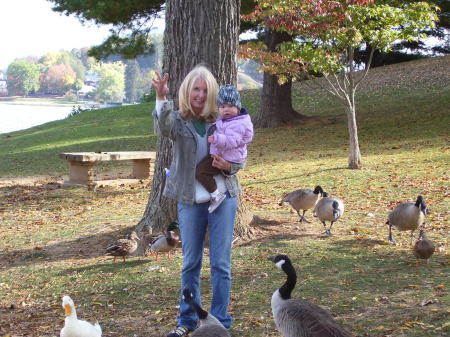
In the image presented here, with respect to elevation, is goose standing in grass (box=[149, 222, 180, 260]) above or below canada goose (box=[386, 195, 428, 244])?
below

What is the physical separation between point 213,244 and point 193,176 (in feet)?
1.78

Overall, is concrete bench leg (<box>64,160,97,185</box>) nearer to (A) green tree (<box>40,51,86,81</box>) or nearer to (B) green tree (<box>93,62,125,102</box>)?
(B) green tree (<box>93,62,125,102</box>)

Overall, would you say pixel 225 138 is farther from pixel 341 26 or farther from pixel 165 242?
pixel 341 26

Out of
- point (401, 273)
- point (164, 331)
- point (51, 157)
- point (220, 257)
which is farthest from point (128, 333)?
point (51, 157)

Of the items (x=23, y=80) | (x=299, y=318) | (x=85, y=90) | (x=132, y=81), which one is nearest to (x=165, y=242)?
(x=299, y=318)

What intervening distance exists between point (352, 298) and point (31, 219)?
7.21 metres

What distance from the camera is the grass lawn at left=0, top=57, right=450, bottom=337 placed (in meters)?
5.55

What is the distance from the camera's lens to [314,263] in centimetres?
697

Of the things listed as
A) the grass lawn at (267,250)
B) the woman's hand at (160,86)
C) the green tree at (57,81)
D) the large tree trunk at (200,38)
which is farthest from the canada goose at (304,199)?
the green tree at (57,81)

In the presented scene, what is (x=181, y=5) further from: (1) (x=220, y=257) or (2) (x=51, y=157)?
(2) (x=51, y=157)

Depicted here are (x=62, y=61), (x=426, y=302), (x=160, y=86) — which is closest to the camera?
(x=160, y=86)

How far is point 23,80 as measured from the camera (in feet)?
284

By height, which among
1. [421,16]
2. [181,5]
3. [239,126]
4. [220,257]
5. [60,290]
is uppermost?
[421,16]

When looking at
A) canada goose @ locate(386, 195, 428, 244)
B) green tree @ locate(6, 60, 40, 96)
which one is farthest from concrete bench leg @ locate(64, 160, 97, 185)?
green tree @ locate(6, 60, 40, 96)
